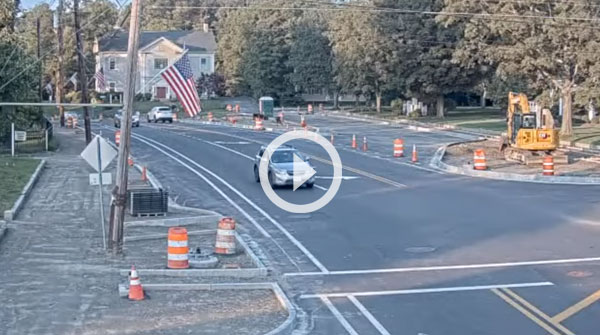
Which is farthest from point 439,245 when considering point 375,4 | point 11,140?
point 375,4

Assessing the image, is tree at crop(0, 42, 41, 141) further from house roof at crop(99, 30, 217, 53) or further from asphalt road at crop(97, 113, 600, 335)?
house roof at crop(99, 30, 217, 53)

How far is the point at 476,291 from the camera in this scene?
653 inches

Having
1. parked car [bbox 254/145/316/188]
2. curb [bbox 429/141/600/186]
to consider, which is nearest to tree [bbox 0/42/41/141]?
parked car [bbox 254/145/316/188]

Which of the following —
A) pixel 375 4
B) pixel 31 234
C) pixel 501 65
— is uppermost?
pixel 375 4

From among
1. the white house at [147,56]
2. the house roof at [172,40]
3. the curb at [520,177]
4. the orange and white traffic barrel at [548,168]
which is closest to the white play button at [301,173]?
the curb at [520,177]

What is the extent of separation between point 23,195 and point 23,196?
0.70ft

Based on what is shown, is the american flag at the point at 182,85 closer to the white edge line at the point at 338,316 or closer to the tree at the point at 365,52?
the white edge line at the point at 338,316

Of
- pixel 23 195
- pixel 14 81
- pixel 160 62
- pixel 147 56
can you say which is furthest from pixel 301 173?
pixel 160 62

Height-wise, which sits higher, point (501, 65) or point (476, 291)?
point (501, 65)

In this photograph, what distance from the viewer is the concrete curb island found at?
85.3 ft

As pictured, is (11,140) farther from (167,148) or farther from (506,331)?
(506,331)

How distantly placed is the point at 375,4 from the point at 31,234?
209ft

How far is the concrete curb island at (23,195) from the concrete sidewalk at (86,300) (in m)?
1.00

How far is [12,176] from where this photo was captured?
36.4 m
